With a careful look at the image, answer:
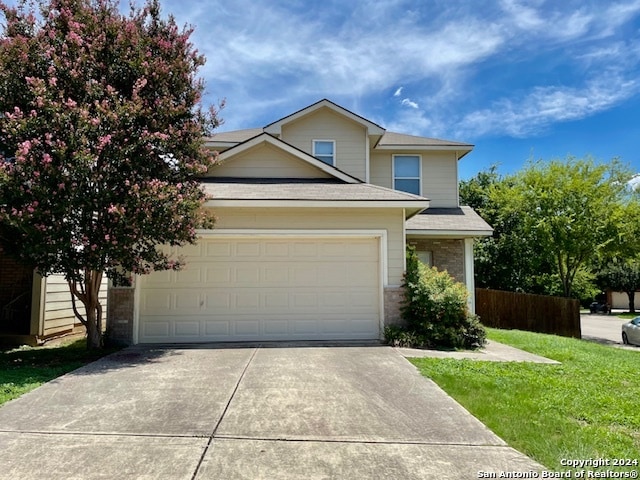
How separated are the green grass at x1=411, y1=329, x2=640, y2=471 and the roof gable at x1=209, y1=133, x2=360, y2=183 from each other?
562 centimetres

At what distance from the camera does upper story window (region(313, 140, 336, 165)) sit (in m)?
14.4

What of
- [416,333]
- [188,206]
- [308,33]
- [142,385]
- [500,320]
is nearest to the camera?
[142,385]

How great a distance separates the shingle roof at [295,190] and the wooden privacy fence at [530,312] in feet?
30.3

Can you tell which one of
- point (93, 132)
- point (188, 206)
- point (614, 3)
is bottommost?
point (188, 206)

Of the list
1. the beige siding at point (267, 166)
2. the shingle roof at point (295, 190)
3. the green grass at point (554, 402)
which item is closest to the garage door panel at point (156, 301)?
the shingle roof at point (295, 190)

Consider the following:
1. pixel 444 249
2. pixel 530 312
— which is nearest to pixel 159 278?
pixel 444 249

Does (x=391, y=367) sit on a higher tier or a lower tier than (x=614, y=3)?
lower

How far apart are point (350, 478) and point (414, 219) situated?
11349 mm

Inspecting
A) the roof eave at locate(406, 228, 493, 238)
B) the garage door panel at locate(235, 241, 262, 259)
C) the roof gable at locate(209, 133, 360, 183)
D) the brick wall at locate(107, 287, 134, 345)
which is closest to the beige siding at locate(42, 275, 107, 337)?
the brick wall at locate(107, 287, 134, 345)

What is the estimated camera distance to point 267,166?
11727 mm

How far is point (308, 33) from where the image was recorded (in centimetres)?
1090

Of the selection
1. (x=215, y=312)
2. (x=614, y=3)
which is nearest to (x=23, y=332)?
(x=215, y=312)

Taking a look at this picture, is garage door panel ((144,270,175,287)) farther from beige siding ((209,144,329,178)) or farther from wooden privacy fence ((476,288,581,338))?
wooden privacy fence ((476,288,581,338))

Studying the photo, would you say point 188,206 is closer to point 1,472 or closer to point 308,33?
point 1,472
